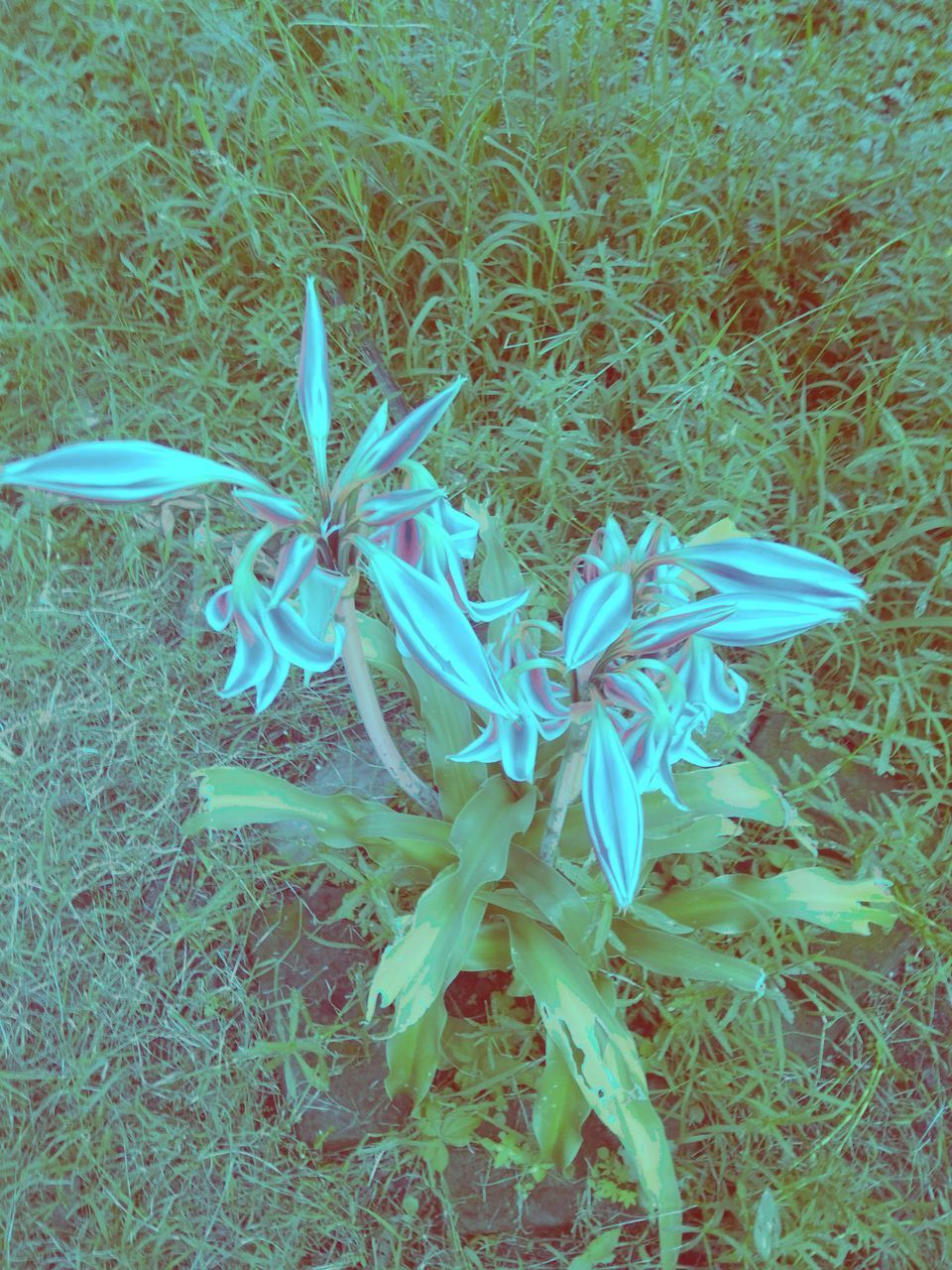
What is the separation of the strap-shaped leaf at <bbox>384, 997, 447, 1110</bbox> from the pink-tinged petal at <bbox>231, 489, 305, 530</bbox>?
825 millimetres

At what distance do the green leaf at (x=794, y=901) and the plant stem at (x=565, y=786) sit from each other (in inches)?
8.5

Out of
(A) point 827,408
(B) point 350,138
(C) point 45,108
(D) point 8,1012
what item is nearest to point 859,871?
(A) point 827,408

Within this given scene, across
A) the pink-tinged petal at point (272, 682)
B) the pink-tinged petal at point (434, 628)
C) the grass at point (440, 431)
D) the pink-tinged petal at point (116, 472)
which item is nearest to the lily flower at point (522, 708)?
the pink-tinged petal at point (434, 628)

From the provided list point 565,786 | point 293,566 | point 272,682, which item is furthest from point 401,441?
point 565,786

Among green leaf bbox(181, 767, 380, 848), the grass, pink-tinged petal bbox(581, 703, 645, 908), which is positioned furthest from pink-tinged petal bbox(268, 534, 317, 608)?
the grass

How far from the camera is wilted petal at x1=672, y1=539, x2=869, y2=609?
0.82 metres

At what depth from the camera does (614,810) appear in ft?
2.92

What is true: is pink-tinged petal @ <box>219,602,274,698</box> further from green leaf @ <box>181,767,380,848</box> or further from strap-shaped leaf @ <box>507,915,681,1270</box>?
strap-shaped leaf @ <box>507,915,681,1270</box>

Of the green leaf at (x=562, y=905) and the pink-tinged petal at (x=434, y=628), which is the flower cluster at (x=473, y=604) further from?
the green leaf at (x=562, y=905)

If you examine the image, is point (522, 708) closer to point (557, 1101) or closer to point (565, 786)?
point (565, 786)

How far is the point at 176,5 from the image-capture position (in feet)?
7.12

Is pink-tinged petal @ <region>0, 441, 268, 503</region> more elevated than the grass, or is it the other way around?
pink-tinged petal @ <region>0, 441, 268, 503</region>

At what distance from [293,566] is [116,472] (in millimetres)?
163

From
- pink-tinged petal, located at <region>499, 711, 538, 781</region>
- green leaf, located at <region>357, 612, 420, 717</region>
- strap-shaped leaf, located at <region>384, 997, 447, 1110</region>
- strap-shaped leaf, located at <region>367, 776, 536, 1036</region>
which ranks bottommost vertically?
strap-shaped leaf, located at <region>384, 997, 447, 1110</region>
